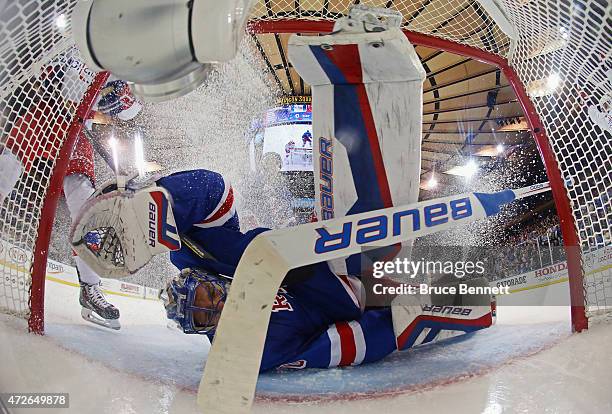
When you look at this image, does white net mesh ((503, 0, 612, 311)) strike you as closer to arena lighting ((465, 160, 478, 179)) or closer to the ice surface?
the ice surface

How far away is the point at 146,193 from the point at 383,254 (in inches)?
9.8

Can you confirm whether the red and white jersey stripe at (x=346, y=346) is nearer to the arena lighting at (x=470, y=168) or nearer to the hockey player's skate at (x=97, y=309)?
the hockey player's skate at (x=97, y=309)

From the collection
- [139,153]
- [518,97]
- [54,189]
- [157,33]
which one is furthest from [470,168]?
[157,33]

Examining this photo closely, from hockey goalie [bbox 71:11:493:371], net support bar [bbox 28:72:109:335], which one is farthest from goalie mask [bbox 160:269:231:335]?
net support bar [bbox 28:72:109:335]

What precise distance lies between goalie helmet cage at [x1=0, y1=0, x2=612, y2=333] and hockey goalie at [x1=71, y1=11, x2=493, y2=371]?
0.19 meters

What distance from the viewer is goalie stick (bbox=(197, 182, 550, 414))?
345mm

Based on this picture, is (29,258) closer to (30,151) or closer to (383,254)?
(30,151)

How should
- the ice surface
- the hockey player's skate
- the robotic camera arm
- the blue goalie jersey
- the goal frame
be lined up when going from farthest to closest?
the hockey player's skate
the goal frame
the blue goalie jersey
the ice surface
the robotic camera arm

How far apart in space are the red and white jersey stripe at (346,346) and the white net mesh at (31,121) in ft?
1.24

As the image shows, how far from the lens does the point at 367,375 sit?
1.65 ft

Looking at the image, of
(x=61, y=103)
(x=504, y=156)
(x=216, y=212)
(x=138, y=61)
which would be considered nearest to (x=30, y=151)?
(x=61, y=103)

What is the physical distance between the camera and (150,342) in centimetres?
63

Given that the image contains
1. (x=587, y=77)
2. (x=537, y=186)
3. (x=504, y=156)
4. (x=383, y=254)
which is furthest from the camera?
(x=504, y=156)

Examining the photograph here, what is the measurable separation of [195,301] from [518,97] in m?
0.57
